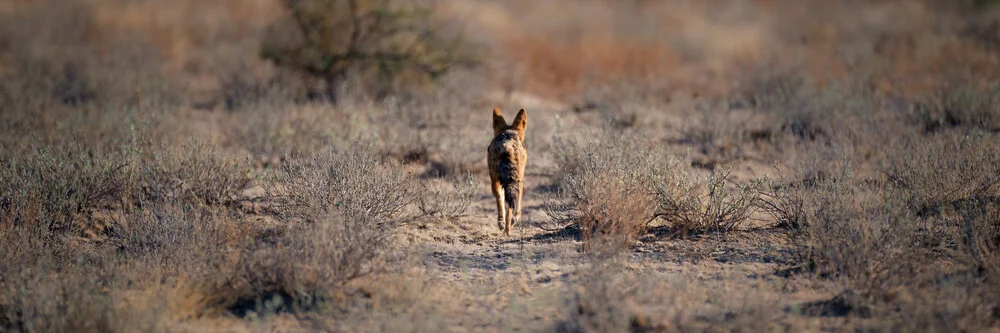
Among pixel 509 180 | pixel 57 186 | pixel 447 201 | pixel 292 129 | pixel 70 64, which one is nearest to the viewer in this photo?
pixel 509 180

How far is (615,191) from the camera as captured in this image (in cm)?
607

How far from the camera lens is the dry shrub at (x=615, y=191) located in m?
6.07

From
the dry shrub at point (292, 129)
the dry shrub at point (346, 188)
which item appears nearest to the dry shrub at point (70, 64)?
the dry shrub at point (292, 129)

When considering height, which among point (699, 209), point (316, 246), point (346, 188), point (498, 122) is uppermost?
point (498, 122)

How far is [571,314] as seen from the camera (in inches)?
181

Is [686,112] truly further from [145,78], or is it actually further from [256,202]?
[145,78]

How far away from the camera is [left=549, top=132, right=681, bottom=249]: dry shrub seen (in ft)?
19.9

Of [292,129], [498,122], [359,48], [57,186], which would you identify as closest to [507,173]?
[498,122]

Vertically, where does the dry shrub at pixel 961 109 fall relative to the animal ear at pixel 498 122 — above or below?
above

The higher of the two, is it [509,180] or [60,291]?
[509,180]

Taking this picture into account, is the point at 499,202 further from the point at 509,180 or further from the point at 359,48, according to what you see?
the point at 359,48

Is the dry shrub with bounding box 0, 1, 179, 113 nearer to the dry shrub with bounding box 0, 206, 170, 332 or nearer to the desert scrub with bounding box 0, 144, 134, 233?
the desert scrub with bounding box 0, 144, 134, 233

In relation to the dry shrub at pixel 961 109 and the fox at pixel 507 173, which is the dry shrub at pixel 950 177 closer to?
the dry shrub at pixel 961 109

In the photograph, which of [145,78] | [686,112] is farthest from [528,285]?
[145,78]
